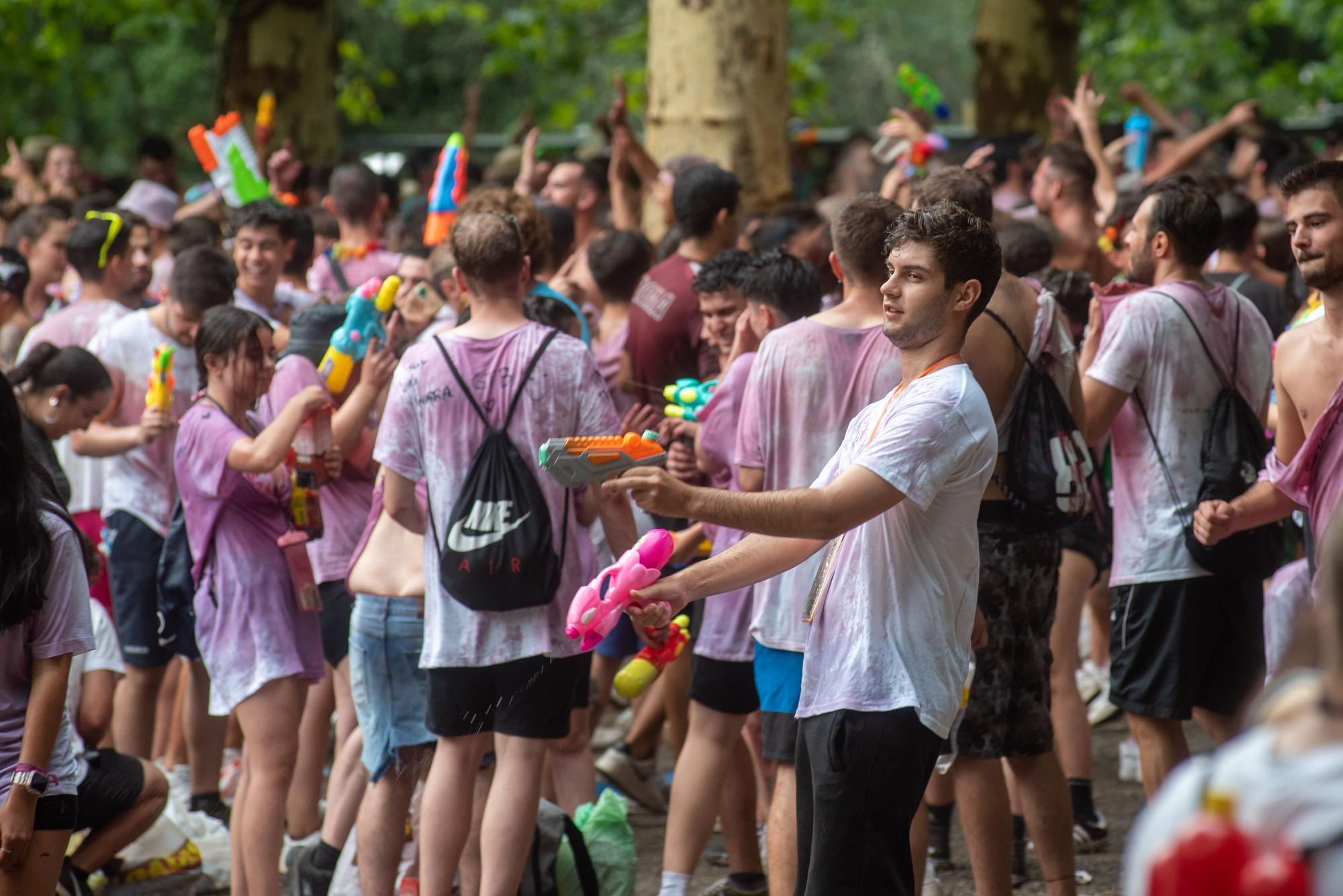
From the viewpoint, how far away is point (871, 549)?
3.43 meters

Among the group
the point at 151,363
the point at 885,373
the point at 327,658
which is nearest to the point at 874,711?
the point at 885,373

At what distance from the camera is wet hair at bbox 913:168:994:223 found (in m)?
4.83

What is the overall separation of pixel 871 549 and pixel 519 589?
1347mm

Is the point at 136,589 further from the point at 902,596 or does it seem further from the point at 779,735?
the point at 902,596

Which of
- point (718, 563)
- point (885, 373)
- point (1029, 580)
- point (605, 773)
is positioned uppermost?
point (885, 373)

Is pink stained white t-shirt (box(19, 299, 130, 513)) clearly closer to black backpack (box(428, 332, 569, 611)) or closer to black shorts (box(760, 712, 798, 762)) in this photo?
black backpack (box(428, 332, 569, 611))

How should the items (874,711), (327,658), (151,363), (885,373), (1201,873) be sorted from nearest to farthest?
1. (1201,873)
2. (874,711)
3. (885,373)
4. (327,658)
5. (151,363)

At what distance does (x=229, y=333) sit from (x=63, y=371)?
1007 mm

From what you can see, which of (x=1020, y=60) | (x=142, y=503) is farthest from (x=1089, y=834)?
(x=1020, y=60)

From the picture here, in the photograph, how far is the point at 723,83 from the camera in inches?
348

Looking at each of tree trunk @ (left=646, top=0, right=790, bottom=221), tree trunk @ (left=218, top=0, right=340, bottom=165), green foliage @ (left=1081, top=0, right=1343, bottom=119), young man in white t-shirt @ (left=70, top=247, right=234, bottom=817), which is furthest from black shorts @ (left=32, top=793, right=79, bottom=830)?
green foliage @ (left=1081, top=0, right=1343, bottom=119)

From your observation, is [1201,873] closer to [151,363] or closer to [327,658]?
[327,658]

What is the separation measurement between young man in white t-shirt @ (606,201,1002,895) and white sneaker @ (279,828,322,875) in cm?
248

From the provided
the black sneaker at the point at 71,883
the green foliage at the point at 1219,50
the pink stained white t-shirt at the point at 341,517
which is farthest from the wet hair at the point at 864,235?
the green foliage at the point at 1219,50
